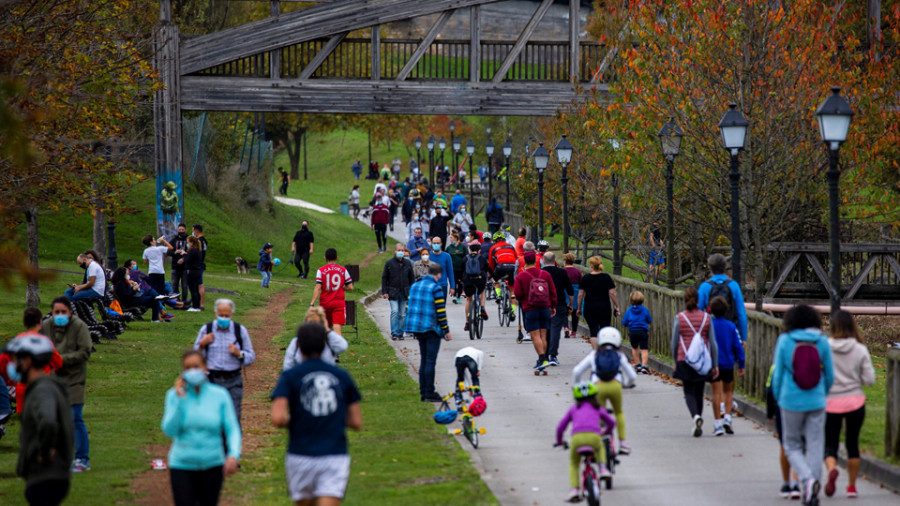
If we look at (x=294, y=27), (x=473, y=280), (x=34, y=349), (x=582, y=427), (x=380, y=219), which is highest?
(x=294, y=27)

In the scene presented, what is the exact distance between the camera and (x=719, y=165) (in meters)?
22.0

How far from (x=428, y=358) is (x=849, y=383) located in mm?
6446

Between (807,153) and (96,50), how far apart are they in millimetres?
12525

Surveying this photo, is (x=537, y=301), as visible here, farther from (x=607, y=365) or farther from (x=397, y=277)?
(x=607, y=365)

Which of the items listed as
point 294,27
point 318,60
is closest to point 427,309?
point 318,60

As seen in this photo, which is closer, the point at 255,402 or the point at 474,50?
the point at 255,402

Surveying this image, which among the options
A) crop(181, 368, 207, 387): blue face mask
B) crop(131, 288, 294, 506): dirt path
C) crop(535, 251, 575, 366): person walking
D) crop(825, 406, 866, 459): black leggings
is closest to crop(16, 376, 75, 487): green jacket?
crop(181, 368, 207, 387): blue face mask

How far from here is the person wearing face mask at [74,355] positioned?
447 inches

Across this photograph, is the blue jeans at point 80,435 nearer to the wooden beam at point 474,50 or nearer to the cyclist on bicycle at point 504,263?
the cyclist on bicycle at point 504,263

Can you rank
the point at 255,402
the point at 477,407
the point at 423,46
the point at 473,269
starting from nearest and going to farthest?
the point at 477,407
the point at 255,402
the point at 473,269
the point at 423,46

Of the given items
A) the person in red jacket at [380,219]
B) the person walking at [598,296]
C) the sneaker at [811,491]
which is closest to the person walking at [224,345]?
the sneaker at [811,491]

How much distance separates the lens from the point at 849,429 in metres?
10.3

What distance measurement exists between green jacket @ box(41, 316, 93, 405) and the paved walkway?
3.95m

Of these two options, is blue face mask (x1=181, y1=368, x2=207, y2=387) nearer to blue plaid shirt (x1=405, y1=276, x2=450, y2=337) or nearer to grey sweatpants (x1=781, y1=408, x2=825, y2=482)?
grey sweatpants (x1=781, y1=408, x2=825, y2=482)
